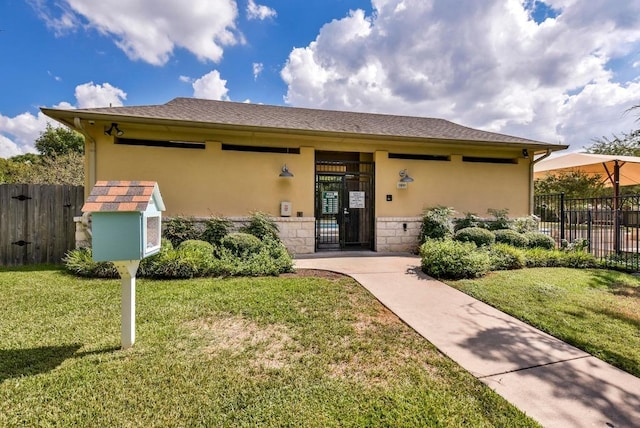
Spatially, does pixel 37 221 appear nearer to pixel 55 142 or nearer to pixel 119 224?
pixel 119 224

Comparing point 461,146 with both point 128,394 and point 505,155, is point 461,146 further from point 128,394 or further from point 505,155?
point 128,394

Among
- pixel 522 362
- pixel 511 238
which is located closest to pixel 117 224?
pixel 522 362

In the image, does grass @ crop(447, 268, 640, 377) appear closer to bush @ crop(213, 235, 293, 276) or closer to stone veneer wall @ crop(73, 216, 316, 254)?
bush @ crop(213, 235, 293, 276)

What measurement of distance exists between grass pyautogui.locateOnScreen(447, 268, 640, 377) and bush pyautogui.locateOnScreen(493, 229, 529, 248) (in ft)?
3.85

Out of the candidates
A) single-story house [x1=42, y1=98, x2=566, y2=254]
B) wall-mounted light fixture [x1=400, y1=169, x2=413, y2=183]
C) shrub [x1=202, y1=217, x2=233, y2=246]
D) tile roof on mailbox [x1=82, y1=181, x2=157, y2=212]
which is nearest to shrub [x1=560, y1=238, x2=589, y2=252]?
single-story house [x1=42, y1=98, x2=566, y2=254]

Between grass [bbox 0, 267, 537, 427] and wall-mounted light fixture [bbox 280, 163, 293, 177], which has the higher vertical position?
wall-mounted light fixture [bbox 280, 163, 293, 177]

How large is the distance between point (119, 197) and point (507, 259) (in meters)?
7.49

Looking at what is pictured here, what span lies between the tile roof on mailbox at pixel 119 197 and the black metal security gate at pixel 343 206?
6.05 m

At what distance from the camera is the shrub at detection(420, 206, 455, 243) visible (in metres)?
8.14

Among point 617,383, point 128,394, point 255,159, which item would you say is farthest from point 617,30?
point 128,394

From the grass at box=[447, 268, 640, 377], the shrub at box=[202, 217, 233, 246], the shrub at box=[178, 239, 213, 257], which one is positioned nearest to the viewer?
the grass at box=[447, 268, 640, 377]

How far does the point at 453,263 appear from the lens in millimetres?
5695

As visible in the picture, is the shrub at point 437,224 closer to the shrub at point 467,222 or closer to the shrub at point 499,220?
the shrub at point 467,222

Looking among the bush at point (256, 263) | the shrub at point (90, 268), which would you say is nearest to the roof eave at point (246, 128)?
the bush at point (256, 263)
